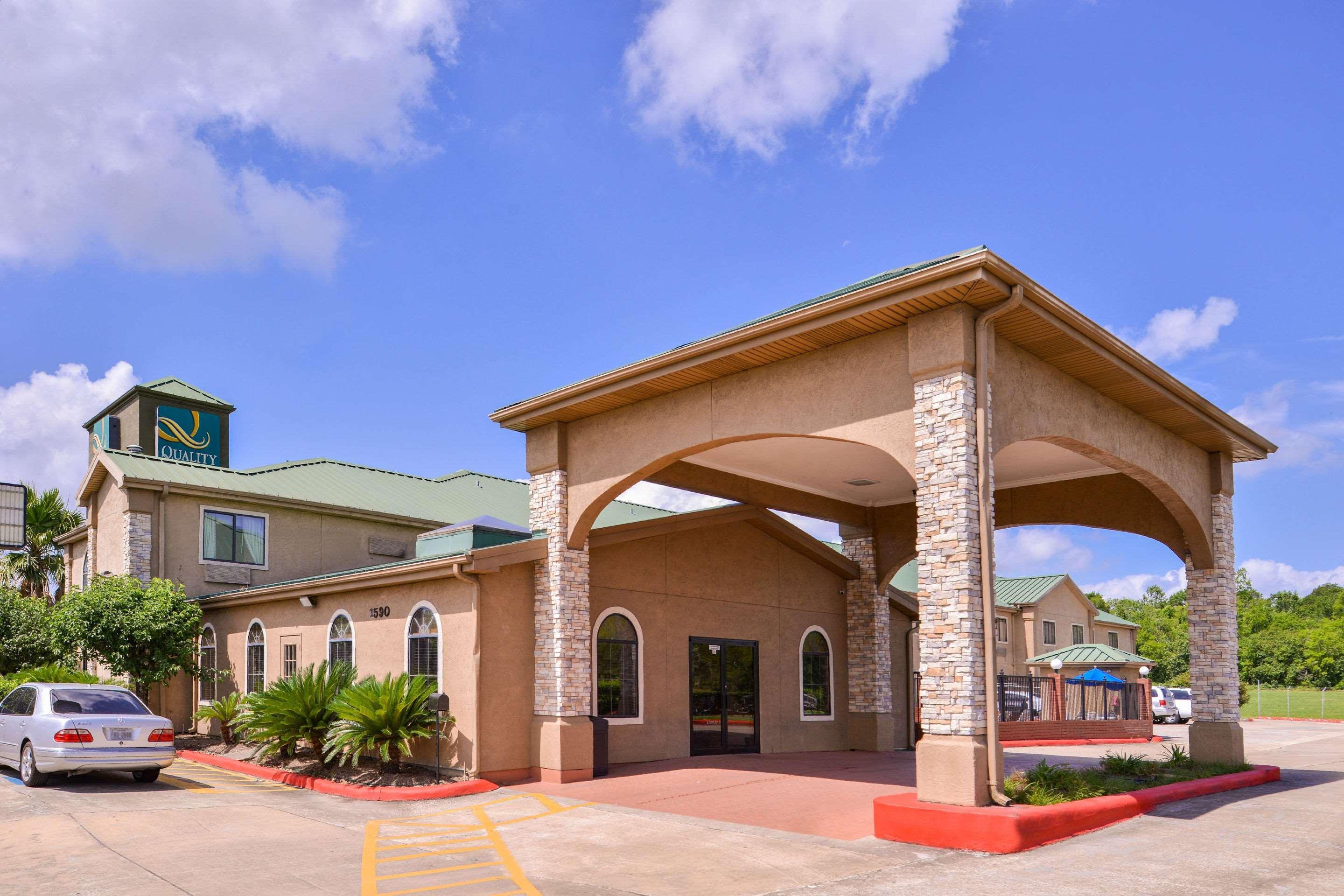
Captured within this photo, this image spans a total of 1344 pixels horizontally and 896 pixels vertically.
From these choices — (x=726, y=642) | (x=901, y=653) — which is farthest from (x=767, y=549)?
(x=901, y=653)

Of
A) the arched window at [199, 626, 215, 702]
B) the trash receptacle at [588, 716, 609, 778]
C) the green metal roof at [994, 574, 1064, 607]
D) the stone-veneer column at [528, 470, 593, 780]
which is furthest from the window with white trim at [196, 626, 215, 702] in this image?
the green metal roof at [994, 574, 1064, 607]

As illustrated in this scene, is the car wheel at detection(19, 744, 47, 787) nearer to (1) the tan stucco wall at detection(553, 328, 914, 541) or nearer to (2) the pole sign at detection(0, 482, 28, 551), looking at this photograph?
(1) the tan stucco wall at detection(553, 328, 914, 541)

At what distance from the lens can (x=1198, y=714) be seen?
1817 centimetres

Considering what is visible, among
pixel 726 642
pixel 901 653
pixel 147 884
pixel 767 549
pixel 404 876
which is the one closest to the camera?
pixel 147 884

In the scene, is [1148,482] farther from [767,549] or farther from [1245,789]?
[767,549]

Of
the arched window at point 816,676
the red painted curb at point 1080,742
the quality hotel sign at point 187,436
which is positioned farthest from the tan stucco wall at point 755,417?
the quality hotel sign at point 187,436

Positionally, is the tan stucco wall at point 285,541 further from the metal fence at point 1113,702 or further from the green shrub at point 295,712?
the metal fence at point 1113,702

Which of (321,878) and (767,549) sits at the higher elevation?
(767,549)

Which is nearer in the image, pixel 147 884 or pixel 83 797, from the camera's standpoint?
pixel 147 884

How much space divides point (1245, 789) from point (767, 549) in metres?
9.21

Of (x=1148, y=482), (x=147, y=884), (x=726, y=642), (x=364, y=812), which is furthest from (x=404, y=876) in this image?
(x=1148, y=482)

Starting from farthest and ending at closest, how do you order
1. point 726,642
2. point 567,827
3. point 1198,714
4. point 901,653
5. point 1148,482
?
point 901,653 < point 726,642 < point 1198,714 < point 1148,482 < point 567,827

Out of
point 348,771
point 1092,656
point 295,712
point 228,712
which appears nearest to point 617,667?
point 348,771

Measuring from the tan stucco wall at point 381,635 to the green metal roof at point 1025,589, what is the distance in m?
33.2
